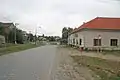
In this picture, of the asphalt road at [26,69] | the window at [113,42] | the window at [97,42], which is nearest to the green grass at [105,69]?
the asphalt road at [26,69]

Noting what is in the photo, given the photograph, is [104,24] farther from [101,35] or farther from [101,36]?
[101,36]

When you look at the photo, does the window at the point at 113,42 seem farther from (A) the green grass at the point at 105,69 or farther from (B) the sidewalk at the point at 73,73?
(B) the sidewalk at the point at 73,73

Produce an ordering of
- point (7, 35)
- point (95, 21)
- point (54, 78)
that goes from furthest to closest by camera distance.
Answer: point (7, 35), point (95, 21), point (54, 78)

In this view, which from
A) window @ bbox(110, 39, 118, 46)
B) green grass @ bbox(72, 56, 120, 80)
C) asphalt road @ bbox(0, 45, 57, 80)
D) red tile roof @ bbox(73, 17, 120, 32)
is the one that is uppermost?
red tile roof @ bbox(73, 17, 120, 32)

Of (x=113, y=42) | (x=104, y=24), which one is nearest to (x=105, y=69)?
(x=113, y=42)

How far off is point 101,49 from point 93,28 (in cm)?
461

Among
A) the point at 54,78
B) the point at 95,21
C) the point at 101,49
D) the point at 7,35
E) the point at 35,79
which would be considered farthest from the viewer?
the point at 7,35

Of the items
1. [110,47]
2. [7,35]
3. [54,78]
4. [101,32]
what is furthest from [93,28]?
[7,35]

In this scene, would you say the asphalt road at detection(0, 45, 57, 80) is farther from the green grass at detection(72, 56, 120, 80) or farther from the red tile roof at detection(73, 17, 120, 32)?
the red tile roof at detection(73, 17, 120, 32)

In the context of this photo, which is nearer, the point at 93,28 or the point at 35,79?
the point at 35,79

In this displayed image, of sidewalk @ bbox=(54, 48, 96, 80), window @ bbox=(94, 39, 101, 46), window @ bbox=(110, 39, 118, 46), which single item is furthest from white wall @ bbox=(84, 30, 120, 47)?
sidewalk @ bbox=(54, 48, 96, 80)

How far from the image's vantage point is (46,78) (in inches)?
491

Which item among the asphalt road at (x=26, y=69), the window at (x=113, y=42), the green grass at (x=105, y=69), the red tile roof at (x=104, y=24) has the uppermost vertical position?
the red tile roof at (x=104, y=24)

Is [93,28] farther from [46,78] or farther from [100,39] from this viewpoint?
[46,78]
